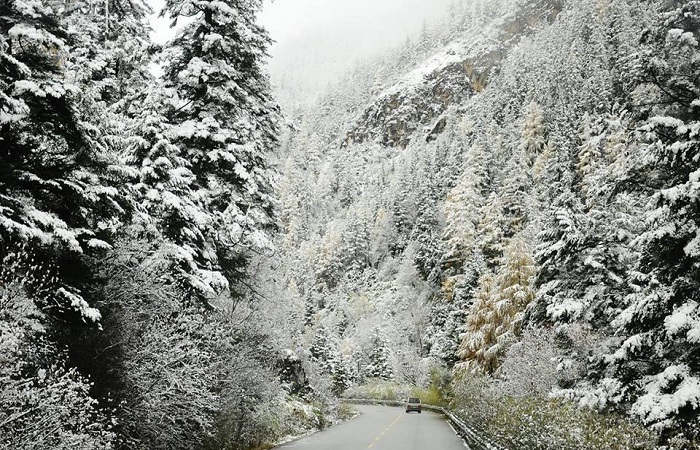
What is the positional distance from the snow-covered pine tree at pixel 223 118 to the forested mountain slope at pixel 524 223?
8.52 m

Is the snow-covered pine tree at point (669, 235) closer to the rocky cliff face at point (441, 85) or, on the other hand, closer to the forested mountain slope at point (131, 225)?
the forested mountain slope at point (131, 225)

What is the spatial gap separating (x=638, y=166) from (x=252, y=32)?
1024cm

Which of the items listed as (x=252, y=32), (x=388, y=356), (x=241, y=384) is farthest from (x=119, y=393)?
(x=388, y=356)

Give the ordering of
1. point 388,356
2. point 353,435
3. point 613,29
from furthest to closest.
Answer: point 613,29 → point 388,356 → point 353,435

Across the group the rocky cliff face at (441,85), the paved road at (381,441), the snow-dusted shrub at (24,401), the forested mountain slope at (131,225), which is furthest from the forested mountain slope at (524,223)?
the snow-dusted shrub at (24,401)

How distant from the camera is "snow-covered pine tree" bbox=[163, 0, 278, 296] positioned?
1412 cm

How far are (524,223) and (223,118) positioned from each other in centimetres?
4894

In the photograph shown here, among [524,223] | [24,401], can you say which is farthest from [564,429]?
[524,223]

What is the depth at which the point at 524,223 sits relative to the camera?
5878 cm

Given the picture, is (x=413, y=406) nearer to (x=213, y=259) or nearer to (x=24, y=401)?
(x=213, y=259)

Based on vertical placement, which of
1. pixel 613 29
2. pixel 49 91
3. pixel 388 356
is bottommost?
pixel 388 356

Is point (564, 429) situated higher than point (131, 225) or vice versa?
point (131, 225)

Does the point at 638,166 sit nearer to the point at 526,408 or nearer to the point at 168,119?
the point at 526,408

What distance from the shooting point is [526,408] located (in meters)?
15.8
